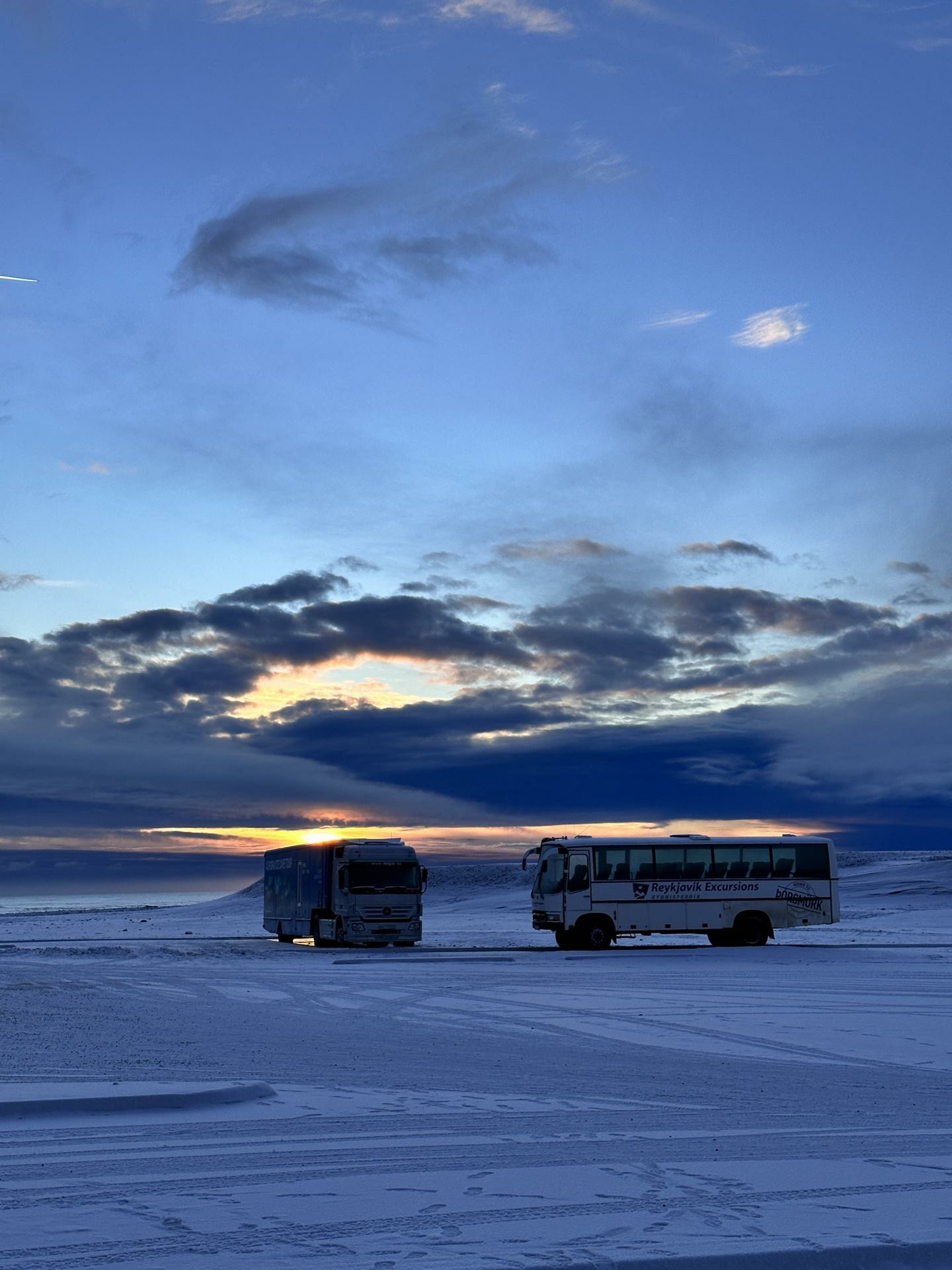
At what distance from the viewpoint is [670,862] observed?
3666 cm

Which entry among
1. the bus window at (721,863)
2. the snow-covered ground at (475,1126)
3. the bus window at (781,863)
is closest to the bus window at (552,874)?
the bus window at (721,863)

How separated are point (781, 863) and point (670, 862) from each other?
3.35 meters

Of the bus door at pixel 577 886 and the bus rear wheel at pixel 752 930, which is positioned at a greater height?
the bus door at pixel 577 886

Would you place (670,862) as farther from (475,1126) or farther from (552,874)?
(475,1126)

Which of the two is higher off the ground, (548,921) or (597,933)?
(548,921)

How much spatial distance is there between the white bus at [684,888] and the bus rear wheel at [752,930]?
19mm

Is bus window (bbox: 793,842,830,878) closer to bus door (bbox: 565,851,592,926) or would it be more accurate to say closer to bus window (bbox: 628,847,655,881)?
bus window (bbox: 628,847,655,881)

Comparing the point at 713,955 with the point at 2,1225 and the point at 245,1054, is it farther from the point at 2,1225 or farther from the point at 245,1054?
the point at 2,1225

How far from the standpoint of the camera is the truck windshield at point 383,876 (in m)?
37.9

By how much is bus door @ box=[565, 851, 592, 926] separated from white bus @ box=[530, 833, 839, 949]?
18 millimetres

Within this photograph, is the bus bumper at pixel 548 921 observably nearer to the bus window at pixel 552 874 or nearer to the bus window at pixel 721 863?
the bus window at pixel 552 874

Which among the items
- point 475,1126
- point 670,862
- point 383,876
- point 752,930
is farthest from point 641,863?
point 475,1126

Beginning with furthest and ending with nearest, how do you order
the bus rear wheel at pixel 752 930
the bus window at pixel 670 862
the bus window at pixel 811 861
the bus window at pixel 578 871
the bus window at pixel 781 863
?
1. the bus window at pixel 811 861
2. the bus window at pixel 781 863
3. the bus rear wheel at pixel 752 930
4. the bus window at pixel 670 862
5. the bus window at pixel 578 871

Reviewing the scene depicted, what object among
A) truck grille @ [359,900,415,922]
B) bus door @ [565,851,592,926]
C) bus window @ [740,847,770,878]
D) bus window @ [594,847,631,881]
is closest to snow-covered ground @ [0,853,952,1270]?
bus door @ [565,851,592,926]
